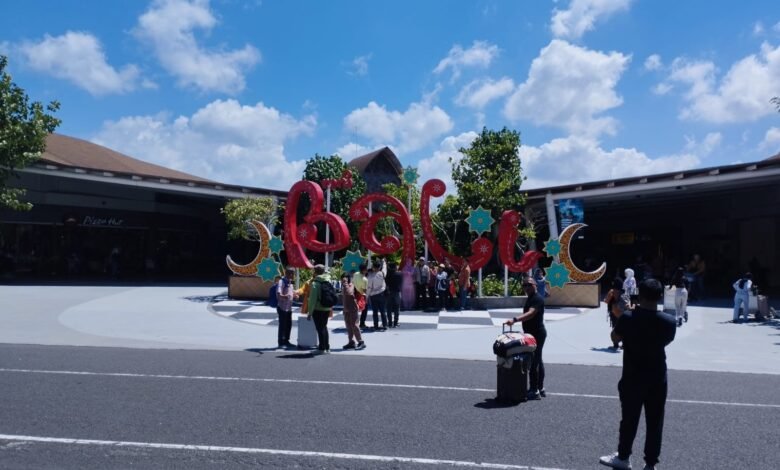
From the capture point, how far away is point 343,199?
28.3 meters

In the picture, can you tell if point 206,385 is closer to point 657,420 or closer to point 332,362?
point 332,362

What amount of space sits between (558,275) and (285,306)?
33.0 ft

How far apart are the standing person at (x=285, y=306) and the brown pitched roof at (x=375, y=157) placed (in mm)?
24814

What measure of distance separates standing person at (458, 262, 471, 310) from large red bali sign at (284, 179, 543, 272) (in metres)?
0.42

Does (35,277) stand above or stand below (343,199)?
below

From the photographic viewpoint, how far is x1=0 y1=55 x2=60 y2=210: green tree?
69.1 feet

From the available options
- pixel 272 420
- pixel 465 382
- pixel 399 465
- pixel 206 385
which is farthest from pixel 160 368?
pixel 399 465

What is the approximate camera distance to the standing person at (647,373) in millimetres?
5207

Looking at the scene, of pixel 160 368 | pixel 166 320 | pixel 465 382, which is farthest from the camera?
pixel 166 320

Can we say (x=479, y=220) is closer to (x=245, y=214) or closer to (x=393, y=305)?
(x=393, y=305)

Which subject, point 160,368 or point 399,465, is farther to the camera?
point 160,368

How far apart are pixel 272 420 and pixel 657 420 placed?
3667 mm

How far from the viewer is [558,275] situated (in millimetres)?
19250

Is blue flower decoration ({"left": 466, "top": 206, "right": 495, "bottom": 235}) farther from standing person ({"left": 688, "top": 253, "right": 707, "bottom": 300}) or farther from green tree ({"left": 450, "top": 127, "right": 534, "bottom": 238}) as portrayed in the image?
standing person ({"left": 688, "top": 253, "right": 707, "bottom": 300})
